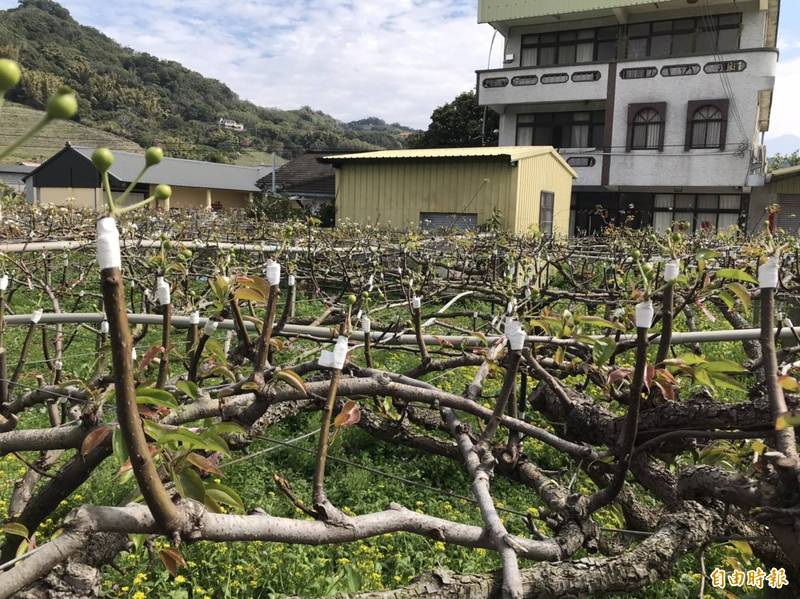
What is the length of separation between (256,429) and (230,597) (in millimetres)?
790

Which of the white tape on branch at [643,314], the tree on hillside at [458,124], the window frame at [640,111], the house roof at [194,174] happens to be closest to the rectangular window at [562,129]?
the window frame at [640,111]

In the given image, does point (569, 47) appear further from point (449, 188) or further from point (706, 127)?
point (449, 188)

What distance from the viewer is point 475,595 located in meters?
1.33

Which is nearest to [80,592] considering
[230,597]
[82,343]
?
[230,597]

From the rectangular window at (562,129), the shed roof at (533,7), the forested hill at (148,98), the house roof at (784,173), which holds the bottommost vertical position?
the house roof at (784,173)

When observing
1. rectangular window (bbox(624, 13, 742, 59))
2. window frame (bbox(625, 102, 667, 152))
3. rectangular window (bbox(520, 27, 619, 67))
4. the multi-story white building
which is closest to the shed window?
the multi-story white building

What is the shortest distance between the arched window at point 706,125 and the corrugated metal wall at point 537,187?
6314mm

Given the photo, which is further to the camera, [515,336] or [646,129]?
[646,129]

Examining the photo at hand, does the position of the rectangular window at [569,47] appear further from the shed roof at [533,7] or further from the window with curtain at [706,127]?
the window with curtain at [706,127]

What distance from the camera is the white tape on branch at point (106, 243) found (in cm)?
62

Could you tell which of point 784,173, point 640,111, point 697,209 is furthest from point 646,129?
point 784,173

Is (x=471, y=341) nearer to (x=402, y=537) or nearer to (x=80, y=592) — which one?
(x=80, y=592)

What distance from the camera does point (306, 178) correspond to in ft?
82.5

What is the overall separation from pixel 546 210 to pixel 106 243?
13.0m
